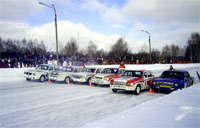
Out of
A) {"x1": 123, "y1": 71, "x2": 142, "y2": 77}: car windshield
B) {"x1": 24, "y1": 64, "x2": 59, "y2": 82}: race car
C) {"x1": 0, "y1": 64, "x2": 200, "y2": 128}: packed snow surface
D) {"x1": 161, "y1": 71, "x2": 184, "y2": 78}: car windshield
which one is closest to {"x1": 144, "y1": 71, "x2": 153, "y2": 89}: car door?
{"x1": 123, "y1": 71, "x2": 142, "y2": 77}: car windshield

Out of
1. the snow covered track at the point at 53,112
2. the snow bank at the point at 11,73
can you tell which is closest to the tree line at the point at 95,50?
the snow bank at the point at 11,73

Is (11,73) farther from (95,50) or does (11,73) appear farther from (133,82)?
(95,50)

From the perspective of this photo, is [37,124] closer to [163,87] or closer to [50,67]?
[163,87]

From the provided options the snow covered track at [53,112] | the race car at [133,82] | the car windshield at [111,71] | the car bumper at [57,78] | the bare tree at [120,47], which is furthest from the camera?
the bare tree at [120,47]

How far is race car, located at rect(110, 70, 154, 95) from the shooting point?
33.4 ft

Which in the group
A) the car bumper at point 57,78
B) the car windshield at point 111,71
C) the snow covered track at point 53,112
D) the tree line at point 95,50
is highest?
the tree line at point 95,50

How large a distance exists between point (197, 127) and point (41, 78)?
14.5m

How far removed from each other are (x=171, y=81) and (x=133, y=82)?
2.32 meters

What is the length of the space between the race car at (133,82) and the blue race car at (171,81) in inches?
26.2

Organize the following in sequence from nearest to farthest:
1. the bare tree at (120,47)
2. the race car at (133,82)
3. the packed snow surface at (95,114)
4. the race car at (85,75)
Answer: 1. the packed snow surface at (95,114)
2. the race car at (133,82)
3. the race car at (85,75)
4. the bare tree at (120,47)

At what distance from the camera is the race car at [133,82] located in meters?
10.2

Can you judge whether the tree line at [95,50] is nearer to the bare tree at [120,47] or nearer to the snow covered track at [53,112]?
the bare tree at [120,47]

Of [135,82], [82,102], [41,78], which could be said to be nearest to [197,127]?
[82,102]

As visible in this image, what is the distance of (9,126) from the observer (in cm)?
542
